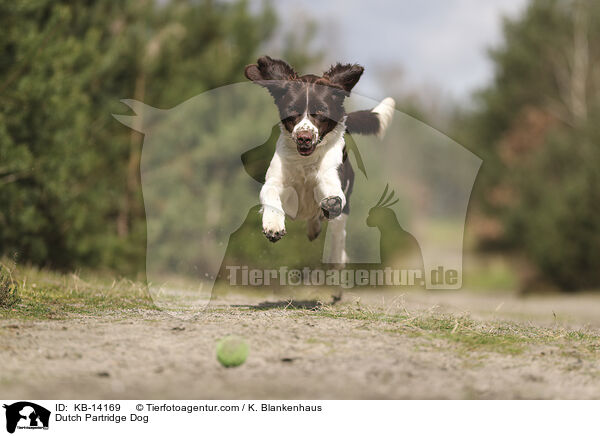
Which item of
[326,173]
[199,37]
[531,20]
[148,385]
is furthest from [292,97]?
[531,20]

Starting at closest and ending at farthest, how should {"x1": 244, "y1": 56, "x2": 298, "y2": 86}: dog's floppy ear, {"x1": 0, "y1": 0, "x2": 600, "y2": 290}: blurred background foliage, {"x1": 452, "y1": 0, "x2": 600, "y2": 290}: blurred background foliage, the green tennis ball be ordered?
the green tennis ball, {"x1": 244, "y1": 56, "x2": 298, "y2": 86}: dog's floppy ear, {"x1": 0, "y1": 0, "x2": 600, "y2": 290}: blurred background foliage, {"x1": 452, "y1": 0, "x2": 600, "y2": 290}: blurred background foliage

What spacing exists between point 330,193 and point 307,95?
991 millimetres

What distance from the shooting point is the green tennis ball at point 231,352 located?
367 centimetres

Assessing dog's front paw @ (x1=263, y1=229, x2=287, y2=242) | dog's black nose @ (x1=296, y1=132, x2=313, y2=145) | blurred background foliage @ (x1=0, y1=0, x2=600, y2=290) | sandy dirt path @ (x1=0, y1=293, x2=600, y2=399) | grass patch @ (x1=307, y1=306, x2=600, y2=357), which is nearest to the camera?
sandy dirt path @ (x1=0, y1=293, x2=600, y2=399)

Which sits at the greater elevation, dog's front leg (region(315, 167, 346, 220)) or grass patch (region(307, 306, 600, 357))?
dog's front leg (region(315, 167, 346, 220))

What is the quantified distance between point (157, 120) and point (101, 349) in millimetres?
13049

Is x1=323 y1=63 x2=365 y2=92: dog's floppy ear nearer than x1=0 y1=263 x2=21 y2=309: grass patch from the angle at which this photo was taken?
No

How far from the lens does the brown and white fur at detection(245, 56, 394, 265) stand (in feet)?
17.8

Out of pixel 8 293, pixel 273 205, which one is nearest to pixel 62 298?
pixel 8 293

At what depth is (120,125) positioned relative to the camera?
637 inches

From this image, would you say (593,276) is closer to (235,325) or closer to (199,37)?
(199,37)

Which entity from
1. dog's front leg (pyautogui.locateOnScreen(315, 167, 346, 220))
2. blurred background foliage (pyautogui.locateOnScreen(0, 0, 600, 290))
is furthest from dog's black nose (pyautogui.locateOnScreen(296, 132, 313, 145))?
blurred background foliage (pyautogui.locateOnScreen(0, 0, 600, 290))

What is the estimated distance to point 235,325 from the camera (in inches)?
180

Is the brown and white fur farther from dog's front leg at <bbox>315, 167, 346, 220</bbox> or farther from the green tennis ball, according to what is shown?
the green tennis ball
